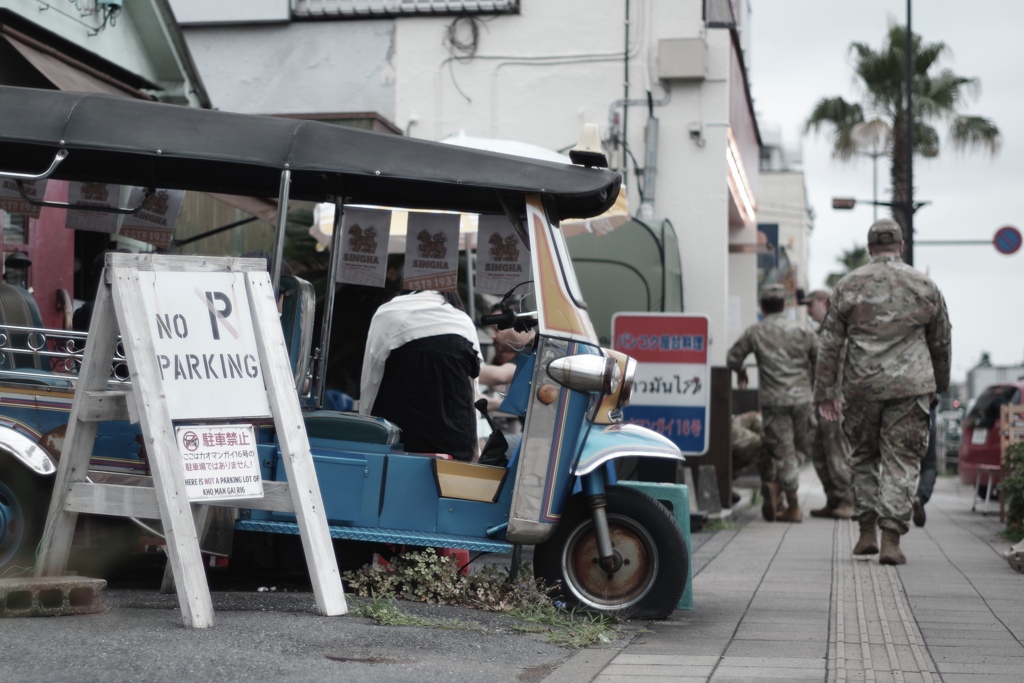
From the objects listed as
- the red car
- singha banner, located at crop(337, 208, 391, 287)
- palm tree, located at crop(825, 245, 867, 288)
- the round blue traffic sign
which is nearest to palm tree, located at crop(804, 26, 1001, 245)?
the round blue traffic sign

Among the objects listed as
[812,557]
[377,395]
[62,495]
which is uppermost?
[377,395]

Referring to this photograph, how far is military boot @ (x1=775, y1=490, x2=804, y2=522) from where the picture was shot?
12.6m

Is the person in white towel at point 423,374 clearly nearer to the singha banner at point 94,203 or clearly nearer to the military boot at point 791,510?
the singha banner at point 94,203

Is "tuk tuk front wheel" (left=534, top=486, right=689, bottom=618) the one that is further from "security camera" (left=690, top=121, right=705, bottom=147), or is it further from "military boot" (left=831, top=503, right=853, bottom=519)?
"security camera" (left=690, top=121, right=705, bottom=147)

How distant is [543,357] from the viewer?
6352 mm

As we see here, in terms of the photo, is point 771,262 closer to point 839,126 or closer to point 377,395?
point 839,126

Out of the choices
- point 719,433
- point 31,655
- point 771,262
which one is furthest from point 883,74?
point 31,655

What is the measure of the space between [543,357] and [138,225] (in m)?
2.53

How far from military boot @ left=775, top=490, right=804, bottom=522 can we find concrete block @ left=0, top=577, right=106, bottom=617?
8.25 metres

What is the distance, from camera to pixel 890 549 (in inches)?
345

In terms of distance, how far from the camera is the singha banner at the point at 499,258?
716cm

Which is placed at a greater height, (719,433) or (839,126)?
(839,126)

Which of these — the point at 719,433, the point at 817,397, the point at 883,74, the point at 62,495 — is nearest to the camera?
the point at 62,495

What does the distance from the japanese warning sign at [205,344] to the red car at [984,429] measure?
467 inches
